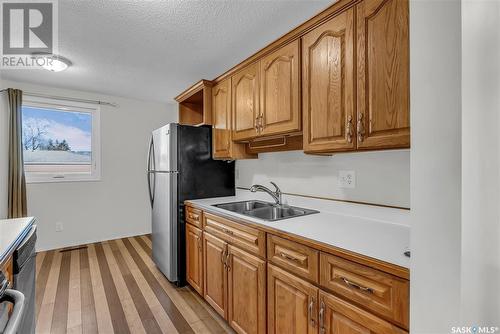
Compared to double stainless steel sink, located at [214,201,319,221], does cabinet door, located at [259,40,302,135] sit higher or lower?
higher

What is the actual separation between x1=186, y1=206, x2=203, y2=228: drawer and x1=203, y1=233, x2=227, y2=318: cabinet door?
0.52 ft

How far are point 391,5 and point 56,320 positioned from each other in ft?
9.81

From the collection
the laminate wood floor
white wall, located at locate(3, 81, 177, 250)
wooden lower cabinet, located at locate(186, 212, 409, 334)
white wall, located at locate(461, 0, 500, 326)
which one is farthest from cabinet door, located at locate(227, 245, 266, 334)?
white wall, located at locate(3, 81, 177, 250)

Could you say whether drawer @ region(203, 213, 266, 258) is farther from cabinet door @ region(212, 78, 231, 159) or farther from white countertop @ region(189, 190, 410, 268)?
cabinet door @ region(212, 78, 231, 159)

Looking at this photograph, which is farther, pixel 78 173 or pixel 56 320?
pixel 78 173

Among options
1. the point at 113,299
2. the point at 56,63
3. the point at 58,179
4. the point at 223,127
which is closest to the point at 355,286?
the point at 223,127

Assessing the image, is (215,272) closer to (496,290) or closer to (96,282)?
(96,282)

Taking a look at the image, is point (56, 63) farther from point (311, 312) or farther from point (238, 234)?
point (311, 312)

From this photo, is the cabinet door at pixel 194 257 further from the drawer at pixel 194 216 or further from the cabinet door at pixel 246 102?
the cabinet door at pixel 246 102

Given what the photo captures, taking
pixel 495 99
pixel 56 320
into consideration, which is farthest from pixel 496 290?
pixel 56 320

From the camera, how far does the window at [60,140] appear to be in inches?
127

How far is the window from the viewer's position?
127 inches

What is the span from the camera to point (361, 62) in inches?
48.6

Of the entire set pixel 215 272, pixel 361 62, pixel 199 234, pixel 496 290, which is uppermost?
pixel 361 62
